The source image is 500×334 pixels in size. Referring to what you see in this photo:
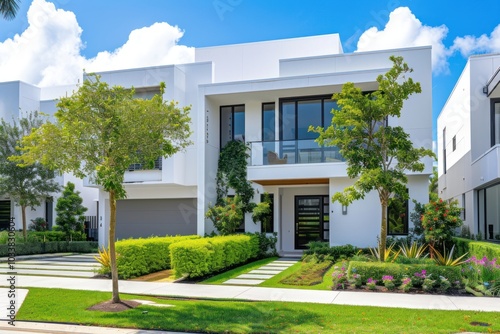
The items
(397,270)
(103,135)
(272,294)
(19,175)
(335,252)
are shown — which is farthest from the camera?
(19,175)

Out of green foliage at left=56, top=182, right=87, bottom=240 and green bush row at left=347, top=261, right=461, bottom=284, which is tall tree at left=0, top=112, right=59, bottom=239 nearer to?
green foliage at left=56, top=182, right=87, bottom=240

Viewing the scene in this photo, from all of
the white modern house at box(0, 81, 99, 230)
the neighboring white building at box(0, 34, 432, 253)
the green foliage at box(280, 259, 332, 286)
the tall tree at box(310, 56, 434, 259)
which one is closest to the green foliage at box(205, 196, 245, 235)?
Result: the neighboring white building at box(0, 34, 432, 253)

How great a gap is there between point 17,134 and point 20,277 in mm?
10614

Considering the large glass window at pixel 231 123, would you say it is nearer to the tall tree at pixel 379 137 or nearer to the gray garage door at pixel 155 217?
the gray garage door at pixel 155 217

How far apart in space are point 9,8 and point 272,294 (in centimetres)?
980

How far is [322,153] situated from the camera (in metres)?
19.1

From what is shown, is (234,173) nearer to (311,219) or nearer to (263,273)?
(311,219)

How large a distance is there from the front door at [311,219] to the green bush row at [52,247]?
422 inches

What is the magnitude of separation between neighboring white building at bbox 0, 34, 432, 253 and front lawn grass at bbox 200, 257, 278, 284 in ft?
7.59

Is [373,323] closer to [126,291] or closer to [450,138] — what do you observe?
[126,291]

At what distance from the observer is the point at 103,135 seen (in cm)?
1026

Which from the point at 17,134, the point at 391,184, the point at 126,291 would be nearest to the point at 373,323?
the point at 391,184

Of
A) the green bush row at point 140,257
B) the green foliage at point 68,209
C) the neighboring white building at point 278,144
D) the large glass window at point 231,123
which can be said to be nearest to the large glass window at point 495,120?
the neighboring white building at point 278,144

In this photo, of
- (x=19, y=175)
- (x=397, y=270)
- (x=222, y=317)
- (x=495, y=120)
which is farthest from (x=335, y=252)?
(x=19, y=175)
